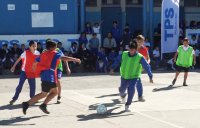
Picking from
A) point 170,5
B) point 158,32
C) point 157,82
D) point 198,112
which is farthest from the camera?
point 158,32

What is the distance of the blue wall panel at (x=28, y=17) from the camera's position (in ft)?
79.8

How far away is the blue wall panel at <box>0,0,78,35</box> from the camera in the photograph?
24.3 meters

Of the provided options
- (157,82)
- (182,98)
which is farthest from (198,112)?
(157,82)

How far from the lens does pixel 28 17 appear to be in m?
24.4

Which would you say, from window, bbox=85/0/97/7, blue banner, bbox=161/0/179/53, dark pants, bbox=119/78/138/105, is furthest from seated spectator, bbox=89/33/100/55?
dark pants, bbox=119/78/138/105

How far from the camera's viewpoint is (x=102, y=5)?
2786 centimetres

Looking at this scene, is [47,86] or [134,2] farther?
[134,2]

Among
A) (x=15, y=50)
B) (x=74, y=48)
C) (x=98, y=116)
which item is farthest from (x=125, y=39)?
(x=98, y=116)

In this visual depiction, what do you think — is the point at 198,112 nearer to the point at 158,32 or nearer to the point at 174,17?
the point at 174,17

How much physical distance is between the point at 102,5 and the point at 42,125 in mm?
18306

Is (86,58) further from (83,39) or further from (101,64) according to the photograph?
(83,39)

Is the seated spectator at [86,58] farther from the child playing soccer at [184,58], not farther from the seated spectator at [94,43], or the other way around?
the child playing soccer at [184,58]

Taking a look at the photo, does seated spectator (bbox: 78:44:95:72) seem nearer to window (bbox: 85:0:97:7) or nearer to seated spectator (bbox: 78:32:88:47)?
seated spectator (bbox: 78:32:88:47)

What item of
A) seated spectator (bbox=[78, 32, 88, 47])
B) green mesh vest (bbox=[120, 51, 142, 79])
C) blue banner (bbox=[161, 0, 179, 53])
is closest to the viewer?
green mesh vest (bbox=[120, 51, 142, 79])
